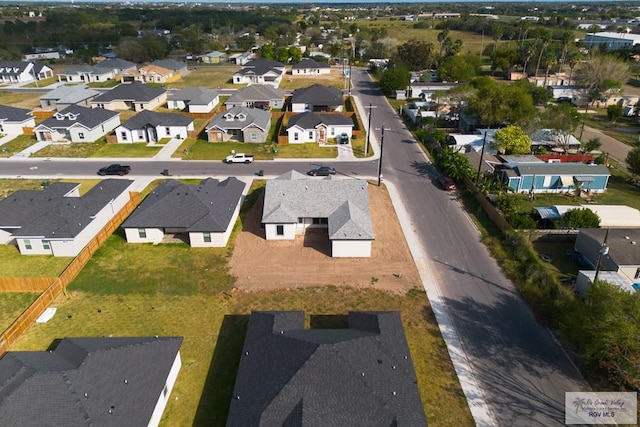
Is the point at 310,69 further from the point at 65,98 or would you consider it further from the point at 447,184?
the point at 447,184

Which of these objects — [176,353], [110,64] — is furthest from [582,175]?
[110,64]

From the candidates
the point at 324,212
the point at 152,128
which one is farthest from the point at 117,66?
the point at 324,212

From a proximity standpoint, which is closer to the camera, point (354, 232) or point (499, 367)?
point (499, 367)

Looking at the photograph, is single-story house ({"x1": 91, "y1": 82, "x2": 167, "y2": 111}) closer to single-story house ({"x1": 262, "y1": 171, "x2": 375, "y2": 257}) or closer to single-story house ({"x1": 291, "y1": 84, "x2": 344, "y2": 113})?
single-story house ({"x1": 291, "y1": 84, "x2": 344, "y2": 113})

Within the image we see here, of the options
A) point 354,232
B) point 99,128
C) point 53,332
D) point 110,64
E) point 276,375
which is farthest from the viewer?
point 110,64

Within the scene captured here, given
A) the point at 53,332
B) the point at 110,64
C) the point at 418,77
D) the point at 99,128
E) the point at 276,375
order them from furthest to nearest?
the point at 110,64 → the point at 418,77 → the point at 99,128 → the point at 53,332 → the point at 276,375

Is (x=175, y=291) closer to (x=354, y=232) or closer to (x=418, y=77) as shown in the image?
(x=354, y=232)
